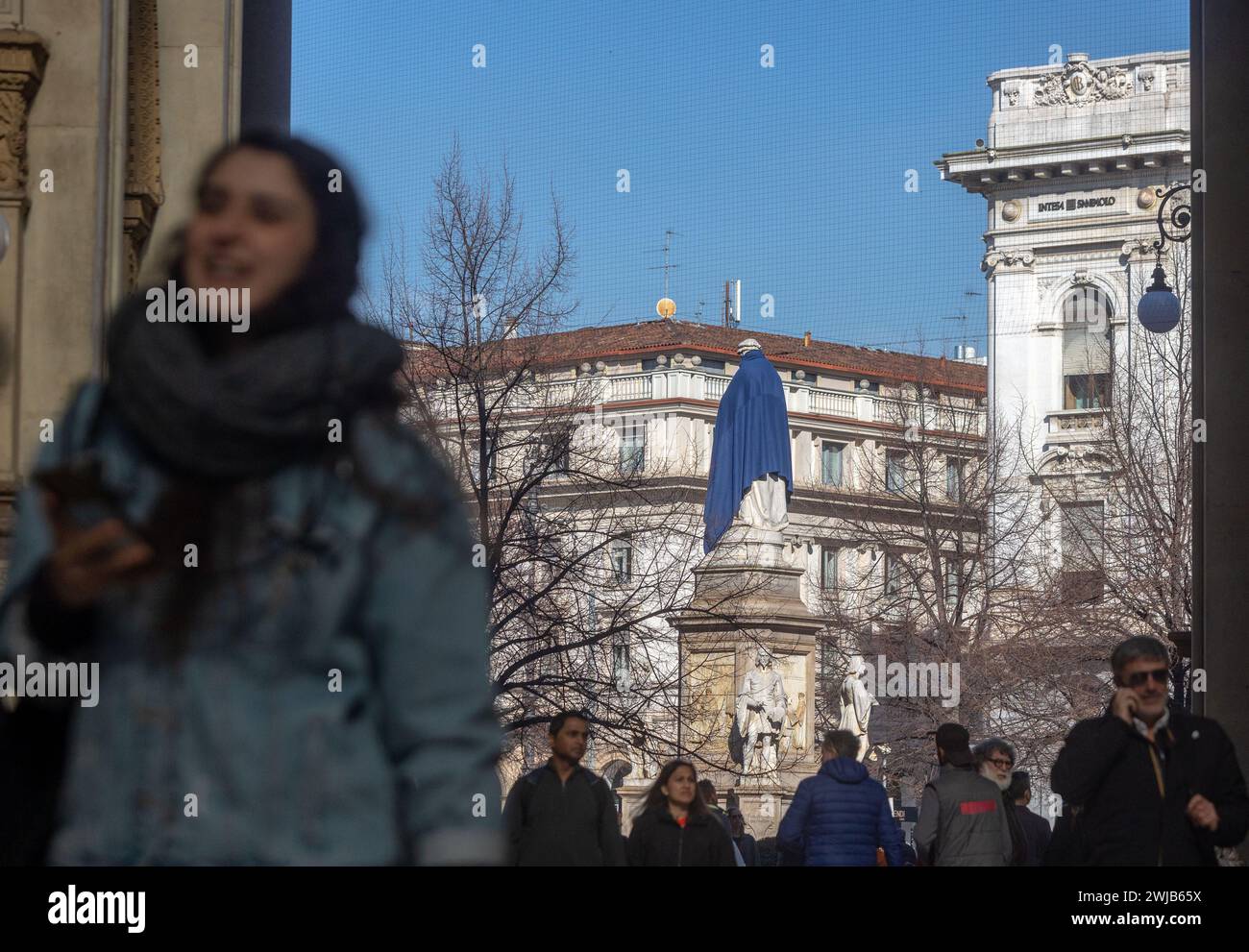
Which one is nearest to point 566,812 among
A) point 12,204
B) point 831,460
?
point 12,204

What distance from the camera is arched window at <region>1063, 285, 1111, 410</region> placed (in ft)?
81.0

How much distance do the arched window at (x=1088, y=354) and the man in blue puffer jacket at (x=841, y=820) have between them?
55.5ft

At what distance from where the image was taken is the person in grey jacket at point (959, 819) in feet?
25.7

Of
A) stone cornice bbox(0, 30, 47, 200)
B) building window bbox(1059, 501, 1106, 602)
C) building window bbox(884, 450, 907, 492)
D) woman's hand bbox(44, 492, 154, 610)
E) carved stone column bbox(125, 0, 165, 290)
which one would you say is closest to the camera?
woman's hand bbox(44, 492, 154, 610)

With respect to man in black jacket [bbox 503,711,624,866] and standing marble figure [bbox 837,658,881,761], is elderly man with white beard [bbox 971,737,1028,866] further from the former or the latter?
standing marble figure [bbox 837,658,881,761]

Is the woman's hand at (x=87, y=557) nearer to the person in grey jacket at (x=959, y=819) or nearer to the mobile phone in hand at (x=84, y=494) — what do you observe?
the mobile phone in hand at (x=84, y=494)

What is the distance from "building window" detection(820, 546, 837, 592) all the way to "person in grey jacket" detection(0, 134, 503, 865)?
23.3 metres

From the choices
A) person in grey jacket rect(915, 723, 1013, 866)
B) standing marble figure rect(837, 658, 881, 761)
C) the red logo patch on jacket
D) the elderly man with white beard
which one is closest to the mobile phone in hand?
person in grey jacket rect(915, 723, 1013, 866)

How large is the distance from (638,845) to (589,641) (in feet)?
27.5

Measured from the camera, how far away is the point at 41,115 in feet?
23.2

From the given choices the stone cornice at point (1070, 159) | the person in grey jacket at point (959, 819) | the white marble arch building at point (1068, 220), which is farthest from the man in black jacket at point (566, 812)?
the stone cornice at point (1070, 159)

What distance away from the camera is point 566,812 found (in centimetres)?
730

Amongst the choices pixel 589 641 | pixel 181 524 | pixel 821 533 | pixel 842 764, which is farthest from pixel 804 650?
pixel 181 524

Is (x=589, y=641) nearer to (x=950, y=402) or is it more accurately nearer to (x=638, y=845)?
(x=638, y=845)
